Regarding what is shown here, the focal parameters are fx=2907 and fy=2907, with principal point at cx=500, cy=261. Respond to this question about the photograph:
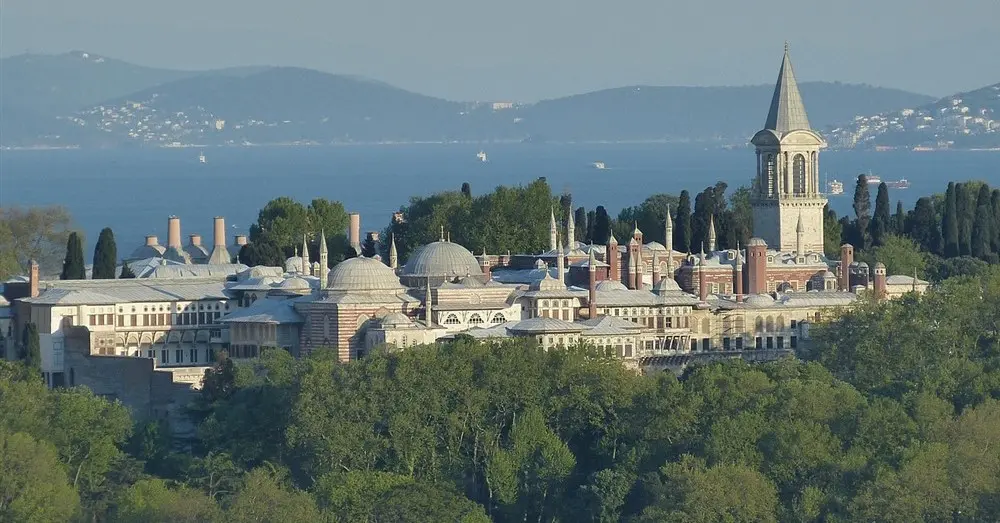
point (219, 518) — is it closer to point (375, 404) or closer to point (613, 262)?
point (375, 404)

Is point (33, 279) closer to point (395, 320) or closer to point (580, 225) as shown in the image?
point (395, 320)

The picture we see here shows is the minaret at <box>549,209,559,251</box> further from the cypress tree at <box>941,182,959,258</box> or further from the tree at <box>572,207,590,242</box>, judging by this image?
the cypress tree at <box>941,182,959,258</box>

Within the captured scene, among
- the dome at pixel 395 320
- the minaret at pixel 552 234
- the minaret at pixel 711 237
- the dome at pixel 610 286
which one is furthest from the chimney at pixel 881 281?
the dome at pixel 395 320

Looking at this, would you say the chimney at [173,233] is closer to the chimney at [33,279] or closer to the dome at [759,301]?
the chimney at [33,279]

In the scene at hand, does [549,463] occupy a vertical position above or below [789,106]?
below

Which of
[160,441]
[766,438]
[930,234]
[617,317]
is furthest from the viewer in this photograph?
[930,234]

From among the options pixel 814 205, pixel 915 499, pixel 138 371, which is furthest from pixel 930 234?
pixel 915 499
